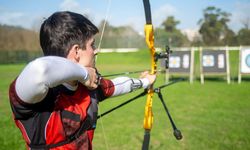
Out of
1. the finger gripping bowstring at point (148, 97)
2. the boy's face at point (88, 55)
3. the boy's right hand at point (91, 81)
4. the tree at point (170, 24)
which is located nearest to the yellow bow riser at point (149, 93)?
the finger gripping bowstring at point (148, 97)

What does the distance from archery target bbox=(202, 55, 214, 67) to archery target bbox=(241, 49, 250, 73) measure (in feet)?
4.07

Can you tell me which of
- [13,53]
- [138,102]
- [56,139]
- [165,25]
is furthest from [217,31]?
[56,139]

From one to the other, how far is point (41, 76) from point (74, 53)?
1.17 ft

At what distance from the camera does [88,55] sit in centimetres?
133

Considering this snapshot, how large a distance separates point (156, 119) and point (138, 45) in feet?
124

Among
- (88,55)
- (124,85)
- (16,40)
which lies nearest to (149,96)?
(124,85)

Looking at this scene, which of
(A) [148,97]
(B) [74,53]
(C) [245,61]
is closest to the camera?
(B) [74,53]

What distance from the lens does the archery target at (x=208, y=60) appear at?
13.5 m

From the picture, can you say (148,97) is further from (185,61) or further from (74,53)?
(185,61)

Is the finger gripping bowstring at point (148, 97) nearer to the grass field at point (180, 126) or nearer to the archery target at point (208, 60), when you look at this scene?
the grass field at point (180, 126)

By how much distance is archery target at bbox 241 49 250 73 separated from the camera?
12.7 metres

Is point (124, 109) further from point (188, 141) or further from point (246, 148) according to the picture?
point (246, 148)

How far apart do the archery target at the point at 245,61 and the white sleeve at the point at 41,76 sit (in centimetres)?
1264

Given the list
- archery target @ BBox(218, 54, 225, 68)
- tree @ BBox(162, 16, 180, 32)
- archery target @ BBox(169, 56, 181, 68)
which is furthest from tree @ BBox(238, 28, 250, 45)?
archery target @ BBox(169, 56, 181, 68)
